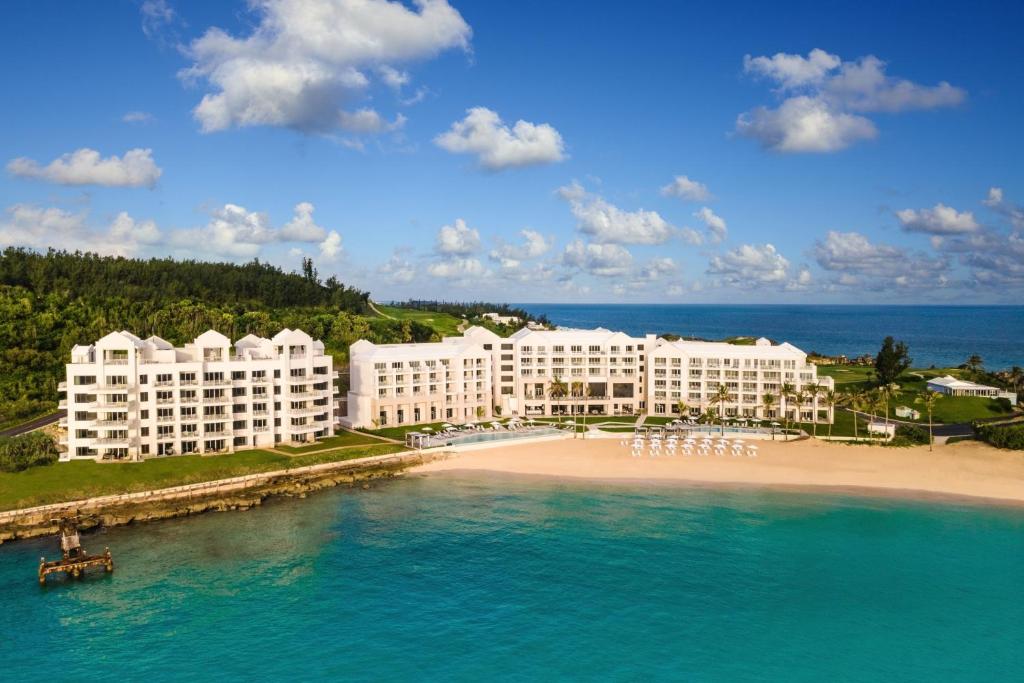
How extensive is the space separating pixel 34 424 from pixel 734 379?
99920 mm

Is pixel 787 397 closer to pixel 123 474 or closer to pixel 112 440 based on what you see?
pixel 123 474

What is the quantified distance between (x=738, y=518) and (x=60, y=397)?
9511 centimetres

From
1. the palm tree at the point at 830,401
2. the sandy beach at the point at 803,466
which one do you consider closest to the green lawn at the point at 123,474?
the sandy beach at the point at 803,466

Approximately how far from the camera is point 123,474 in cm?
7238

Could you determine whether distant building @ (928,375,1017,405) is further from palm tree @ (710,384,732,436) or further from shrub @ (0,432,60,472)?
shrub @ (0,432,60,472)

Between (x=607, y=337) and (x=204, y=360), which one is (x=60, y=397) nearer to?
(x=204, y=360)

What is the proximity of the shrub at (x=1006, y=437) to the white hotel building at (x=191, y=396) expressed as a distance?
3392 inches

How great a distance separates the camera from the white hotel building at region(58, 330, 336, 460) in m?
78.5

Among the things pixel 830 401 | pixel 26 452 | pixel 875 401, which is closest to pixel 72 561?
pixel 26 452

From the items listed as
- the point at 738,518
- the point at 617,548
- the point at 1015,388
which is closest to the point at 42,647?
the point at 617,548

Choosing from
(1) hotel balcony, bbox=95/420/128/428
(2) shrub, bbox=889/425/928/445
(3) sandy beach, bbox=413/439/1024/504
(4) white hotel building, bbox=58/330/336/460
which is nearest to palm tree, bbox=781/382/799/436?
(3) sandy beach, bbox=413/439/1024/504

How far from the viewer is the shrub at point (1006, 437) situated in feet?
291

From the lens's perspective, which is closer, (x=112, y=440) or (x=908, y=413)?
(x=112, y=440)

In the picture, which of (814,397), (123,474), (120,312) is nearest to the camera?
(123,474)
